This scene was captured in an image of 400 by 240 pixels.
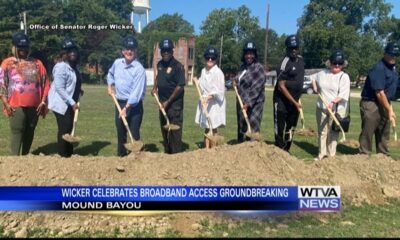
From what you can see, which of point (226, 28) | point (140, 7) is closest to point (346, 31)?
point (226, 28)

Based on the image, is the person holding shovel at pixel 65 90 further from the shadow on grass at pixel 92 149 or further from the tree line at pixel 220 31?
the tree line at pixel 220 31

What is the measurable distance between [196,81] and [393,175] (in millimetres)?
3225

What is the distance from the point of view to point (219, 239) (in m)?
4.26

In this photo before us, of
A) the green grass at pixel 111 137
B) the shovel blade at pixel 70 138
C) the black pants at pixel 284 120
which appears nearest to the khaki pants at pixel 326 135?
the black pants at pixel 284 120

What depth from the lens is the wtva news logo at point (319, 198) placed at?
4.83 meters

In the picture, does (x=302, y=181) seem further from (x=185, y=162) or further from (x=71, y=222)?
(x=71, y=222)

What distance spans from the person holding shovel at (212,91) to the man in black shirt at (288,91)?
0.91 meters

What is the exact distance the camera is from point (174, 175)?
17.3 ft

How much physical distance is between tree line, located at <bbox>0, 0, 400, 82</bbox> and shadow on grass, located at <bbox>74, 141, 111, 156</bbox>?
3675 centimetres

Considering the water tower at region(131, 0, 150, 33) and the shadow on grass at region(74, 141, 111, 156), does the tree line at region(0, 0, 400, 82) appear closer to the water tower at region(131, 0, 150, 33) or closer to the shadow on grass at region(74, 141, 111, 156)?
the water tower at region(131, 0, 150, 33)

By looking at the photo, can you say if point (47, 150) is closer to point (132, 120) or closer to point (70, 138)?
point (70, 138)

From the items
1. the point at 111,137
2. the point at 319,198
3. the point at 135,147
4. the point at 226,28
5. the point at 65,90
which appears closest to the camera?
the point at 319,198

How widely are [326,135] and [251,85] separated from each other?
156 cm

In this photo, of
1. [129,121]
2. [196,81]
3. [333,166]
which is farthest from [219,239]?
[196,81]
